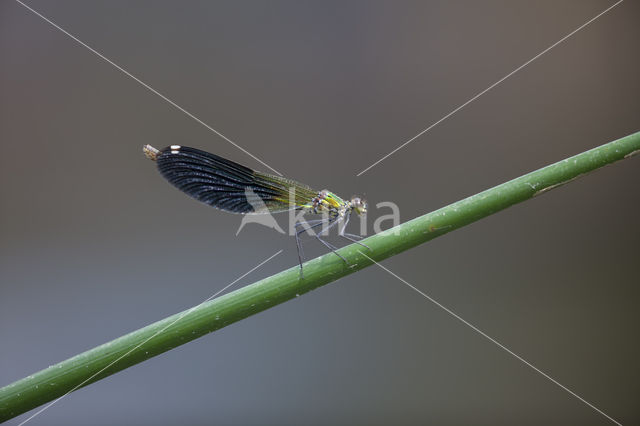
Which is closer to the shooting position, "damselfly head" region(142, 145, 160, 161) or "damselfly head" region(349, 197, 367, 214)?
"damselfly head" region(142, 145, 160, 161)

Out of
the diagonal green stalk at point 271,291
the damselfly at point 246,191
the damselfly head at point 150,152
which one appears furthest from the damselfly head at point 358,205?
the damselfly head at point 150,152

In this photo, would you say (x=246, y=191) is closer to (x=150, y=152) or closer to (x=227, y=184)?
(x=227, y=184)

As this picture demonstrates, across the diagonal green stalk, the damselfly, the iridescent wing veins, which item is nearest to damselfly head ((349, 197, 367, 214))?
the damselfly

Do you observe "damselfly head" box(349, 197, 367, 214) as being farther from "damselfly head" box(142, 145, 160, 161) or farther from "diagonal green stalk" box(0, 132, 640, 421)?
"damselfly head" box(142, 145, 160, 161)

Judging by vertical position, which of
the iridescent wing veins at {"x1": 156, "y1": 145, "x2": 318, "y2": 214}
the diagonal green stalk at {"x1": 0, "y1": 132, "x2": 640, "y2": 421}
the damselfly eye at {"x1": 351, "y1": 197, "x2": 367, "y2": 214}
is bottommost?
the diagonal green stalk at {"x1": 0, "y1": 132, "x2": 640, "y2": 421}

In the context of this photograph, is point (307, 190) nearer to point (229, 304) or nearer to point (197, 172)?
point (197, 172)

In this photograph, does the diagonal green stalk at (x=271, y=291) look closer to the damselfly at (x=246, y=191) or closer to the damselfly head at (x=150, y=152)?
the damselfly at (x=246, y=191)

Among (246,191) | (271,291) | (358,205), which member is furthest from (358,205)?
(271,291)
